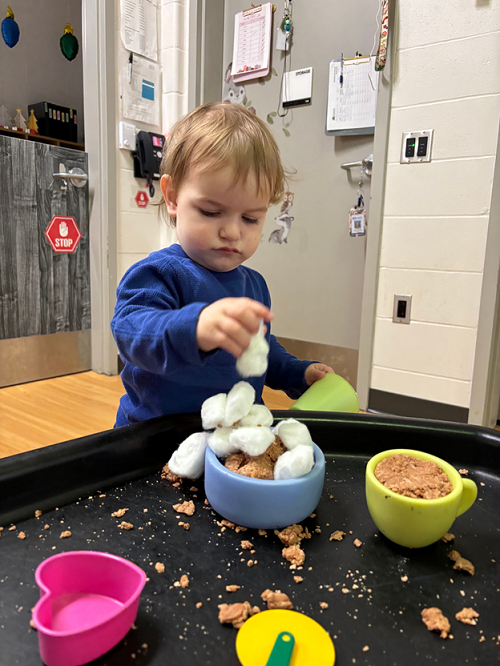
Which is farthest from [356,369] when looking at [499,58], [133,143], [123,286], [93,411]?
[123,286]

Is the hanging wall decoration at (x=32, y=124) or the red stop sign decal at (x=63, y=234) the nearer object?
the red stop sign decal at (x=63, y=234)

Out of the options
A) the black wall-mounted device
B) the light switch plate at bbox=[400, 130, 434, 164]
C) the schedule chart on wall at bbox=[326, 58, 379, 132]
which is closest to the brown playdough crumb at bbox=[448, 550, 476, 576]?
the light switch plate at bbox=[400, 130, 434, 164]

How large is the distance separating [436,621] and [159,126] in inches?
101

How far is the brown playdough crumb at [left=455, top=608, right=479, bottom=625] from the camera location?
0.34m

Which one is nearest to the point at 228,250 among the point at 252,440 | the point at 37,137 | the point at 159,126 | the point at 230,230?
the point at 230,230

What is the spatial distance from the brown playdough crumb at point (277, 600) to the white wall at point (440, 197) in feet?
5.51

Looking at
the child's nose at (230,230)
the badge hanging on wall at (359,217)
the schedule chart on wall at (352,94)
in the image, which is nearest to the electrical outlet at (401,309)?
the badge hanging on wall at (359,217)

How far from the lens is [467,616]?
34 cm

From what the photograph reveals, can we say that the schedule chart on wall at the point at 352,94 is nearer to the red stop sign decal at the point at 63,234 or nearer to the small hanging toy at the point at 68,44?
the red stop sign decal at the point at 63,234

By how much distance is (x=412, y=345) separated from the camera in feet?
6.39

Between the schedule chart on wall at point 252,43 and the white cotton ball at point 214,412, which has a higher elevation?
the schedule chart on wall at point 252,43

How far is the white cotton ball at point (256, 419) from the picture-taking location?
50 centimetres

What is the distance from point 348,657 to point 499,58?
195 centimetres

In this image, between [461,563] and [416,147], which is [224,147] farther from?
[416,147]
